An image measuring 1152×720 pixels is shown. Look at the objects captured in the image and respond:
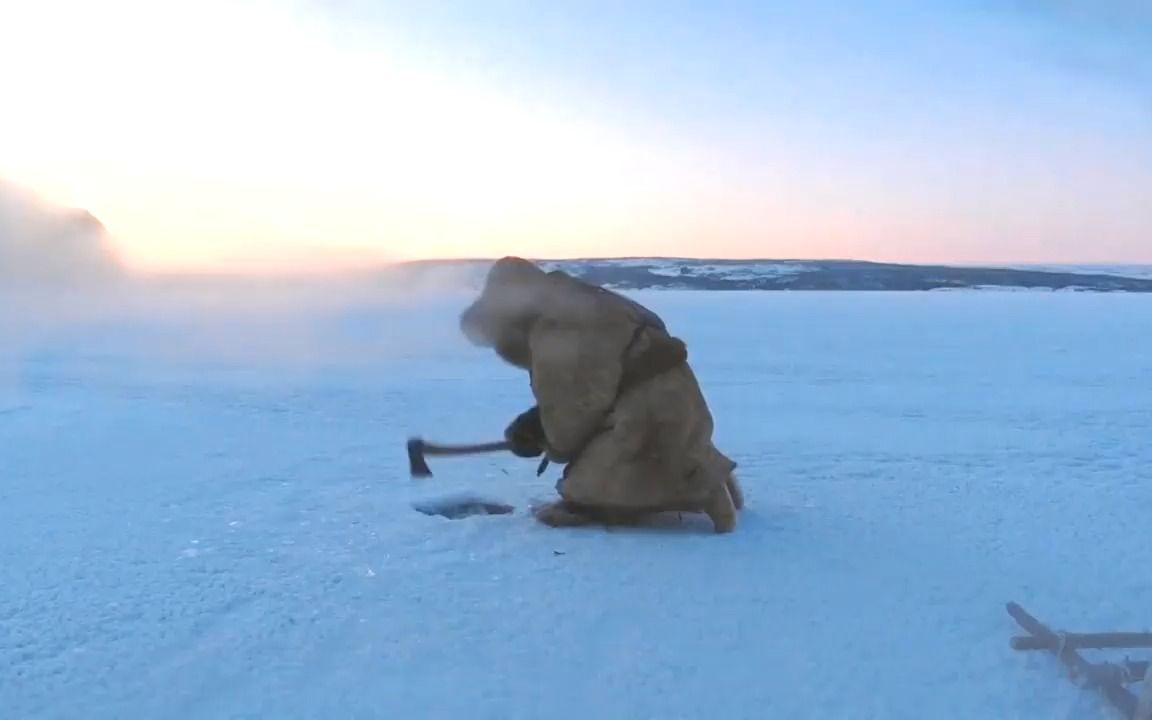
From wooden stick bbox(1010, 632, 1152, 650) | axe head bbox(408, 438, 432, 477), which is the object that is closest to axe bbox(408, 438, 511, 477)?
axe head bbox(408, 438, 432, 477)

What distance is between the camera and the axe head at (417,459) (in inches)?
448

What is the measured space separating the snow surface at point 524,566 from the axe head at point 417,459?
26 centimetres

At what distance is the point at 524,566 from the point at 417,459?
358cm

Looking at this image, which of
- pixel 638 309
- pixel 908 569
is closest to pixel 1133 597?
pixel 908 569

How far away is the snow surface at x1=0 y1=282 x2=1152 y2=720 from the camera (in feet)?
19.8

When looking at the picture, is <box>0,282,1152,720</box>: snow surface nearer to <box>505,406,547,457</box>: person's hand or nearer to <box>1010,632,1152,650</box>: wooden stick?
<box>1010,632,1152,650</box>: wooden stick

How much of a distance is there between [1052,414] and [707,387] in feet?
20.8

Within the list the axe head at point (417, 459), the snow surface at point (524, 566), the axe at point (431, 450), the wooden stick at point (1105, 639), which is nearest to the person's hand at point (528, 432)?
the axe at point (431, 450)

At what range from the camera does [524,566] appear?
27.1 ft

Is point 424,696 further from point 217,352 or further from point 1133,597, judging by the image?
point 217,352

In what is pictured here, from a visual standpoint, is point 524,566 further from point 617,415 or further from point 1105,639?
point 1105,639

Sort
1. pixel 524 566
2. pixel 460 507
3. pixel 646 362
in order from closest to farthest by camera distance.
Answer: pixel 524 566, pixel 646 362, pixel 460 507

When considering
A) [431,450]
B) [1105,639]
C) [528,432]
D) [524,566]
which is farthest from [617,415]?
[1105,639]

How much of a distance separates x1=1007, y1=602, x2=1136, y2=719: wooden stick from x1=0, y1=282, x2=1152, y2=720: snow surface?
100 mm
